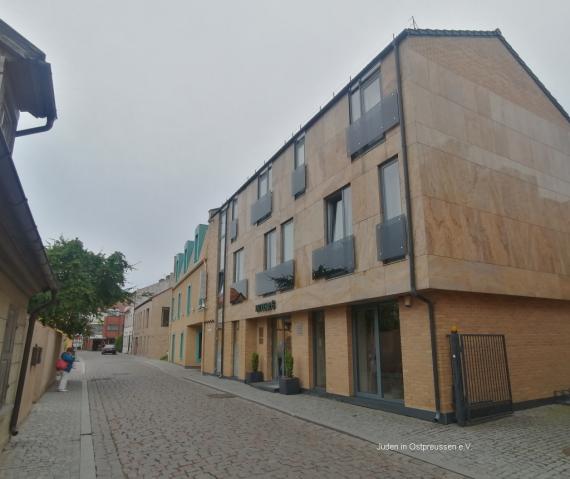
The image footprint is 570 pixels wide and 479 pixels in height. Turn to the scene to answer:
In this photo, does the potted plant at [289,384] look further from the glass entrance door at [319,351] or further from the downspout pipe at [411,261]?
the downspout pipe at [411,261]

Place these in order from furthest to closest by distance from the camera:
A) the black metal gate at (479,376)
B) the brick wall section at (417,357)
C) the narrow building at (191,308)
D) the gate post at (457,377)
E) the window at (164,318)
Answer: the window at (164,318)
the narrow building at (191,308)
the brick wall section at (417,357)
the black metal gate at (479,376)
the gate post at (457,377)

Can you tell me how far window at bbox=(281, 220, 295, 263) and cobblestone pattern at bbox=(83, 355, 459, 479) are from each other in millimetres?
5410

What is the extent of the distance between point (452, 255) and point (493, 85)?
19.8 feet

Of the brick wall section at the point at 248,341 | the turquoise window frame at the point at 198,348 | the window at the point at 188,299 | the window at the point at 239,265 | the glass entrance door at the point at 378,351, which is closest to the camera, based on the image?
the glass entrance door at the point at 378,351

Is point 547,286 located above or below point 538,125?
below

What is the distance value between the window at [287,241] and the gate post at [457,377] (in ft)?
23.3

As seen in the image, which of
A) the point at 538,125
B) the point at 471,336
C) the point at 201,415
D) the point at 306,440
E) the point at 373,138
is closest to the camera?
the point at 306,440

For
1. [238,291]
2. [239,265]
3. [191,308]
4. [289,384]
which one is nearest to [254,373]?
[289,384]

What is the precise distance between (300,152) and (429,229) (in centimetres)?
741

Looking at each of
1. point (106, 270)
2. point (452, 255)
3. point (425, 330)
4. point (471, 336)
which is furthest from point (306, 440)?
point (106, 270)

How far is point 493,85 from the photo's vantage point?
39.9 feet

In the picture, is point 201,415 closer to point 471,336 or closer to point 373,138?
point 471,336

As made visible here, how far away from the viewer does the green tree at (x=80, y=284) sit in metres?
16.2

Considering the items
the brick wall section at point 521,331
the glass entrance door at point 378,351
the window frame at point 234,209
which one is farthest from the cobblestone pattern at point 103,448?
the window frame at point 234,209
